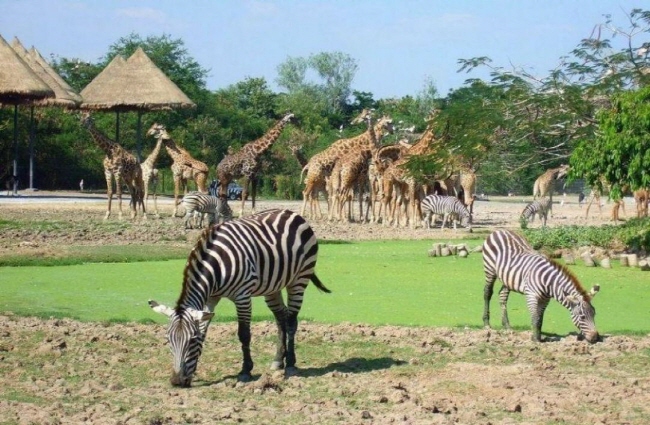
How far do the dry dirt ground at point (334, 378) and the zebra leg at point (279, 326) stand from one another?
141 mm

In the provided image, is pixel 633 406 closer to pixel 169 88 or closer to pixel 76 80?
pixel 169 88

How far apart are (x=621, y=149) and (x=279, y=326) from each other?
10.3 meters

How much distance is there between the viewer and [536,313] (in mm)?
11703

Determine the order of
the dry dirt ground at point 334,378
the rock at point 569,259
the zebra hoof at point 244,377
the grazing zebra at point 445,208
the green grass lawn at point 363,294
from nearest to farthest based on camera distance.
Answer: the dry dirt ground at point 334,378 < the zebra hoof at point 244,377 < the green grass lawn at point 363,294 < the rock at point 569,259 < the grazing zebra at point 445,208

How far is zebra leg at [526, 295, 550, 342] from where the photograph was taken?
11672 mm

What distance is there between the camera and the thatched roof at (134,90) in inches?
1665

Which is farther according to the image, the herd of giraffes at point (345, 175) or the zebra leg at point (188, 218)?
the herd of giraffes at point (345, 175)

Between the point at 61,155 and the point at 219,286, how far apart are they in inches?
1666

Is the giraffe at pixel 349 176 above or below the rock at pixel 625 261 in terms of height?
above

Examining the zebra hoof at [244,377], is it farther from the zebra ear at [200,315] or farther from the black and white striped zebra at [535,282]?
the black and white striped zebra at [535,282]

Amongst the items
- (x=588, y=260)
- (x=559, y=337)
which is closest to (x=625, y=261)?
(x=588, y=260)

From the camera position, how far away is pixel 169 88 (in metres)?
42.8

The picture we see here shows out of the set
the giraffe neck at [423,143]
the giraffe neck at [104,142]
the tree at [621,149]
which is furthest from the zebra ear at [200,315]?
the giraffe neck at [104,142]

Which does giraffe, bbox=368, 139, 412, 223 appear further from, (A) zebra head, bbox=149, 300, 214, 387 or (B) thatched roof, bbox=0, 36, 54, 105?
(A) zebra head, bbox=149, 300, 214, 387
